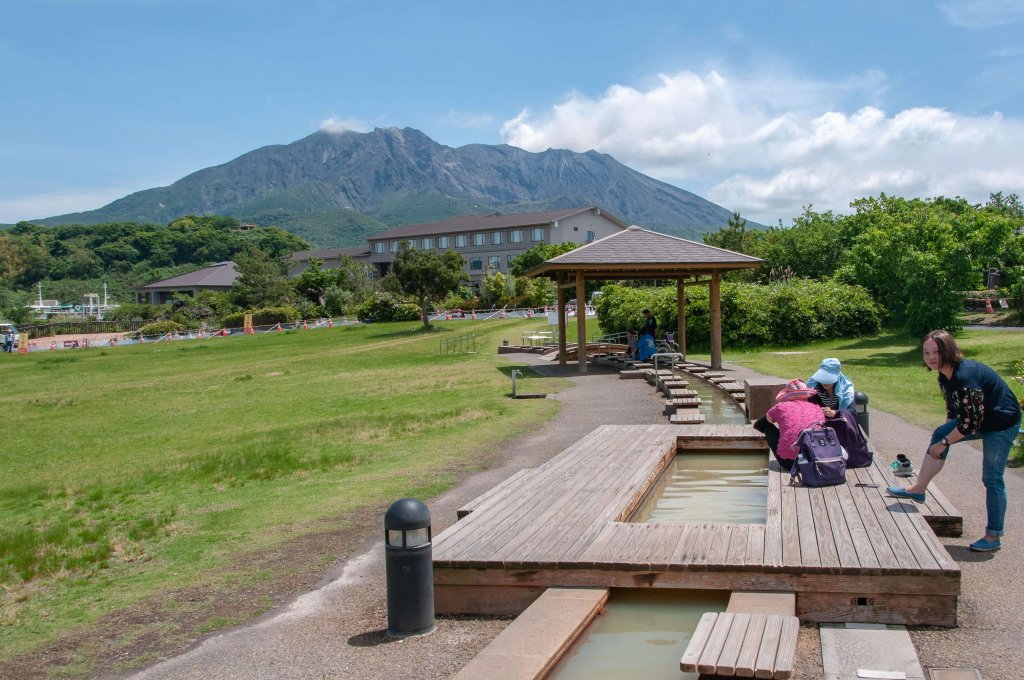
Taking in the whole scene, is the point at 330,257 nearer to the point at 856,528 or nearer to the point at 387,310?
the point at 387,310

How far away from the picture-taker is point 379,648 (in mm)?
5336

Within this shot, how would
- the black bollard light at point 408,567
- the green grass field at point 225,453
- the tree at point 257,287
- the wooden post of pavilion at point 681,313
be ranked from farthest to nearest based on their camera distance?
the tree at point 257,287
the wooden post of pavilion at point 681,313
the green grass field at point 225,453
the black bollard light at point 408,567

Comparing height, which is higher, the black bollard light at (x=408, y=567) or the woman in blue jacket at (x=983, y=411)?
the woman in blue jacket at (x=983, y=411)

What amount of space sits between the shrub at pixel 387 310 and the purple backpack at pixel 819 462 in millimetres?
51688

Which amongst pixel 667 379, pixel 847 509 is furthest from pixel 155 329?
pixel 847 509

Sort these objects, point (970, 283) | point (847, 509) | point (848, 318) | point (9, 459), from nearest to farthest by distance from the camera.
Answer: point (847, 509) < point (9, 459) < point (970, 283) < point (848, 318)

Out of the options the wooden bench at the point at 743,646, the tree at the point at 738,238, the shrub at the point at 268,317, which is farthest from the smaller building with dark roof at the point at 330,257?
the wooden bench at the point at 743,646

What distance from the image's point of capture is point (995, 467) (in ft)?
21.5

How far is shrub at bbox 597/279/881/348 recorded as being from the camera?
100ft

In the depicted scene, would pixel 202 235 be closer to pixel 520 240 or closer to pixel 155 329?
pixel 520 240

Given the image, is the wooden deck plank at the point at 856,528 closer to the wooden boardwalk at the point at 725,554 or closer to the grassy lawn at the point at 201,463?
the wooden boardwalk at the point at 725,554

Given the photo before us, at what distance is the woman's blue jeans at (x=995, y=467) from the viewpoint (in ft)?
21.3

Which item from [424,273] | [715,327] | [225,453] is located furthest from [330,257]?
[225,453]

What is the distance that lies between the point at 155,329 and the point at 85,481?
53.9 meters
